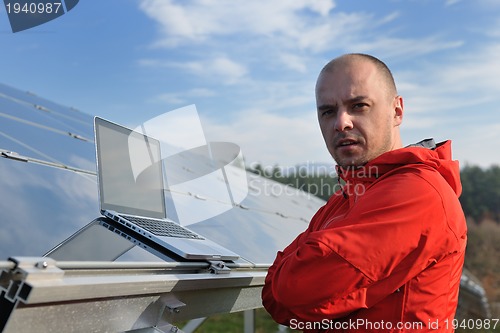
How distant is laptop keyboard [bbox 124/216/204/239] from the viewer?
211 centimetres

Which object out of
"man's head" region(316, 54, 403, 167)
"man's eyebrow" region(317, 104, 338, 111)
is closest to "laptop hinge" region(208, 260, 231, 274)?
"man's head" region(316, 54, 403, 167)

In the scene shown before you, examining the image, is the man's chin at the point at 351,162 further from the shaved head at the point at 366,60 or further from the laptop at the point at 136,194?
the laptop at the point at 136,194

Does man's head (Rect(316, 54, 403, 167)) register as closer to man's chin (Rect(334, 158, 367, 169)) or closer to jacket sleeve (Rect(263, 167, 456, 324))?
man's chin (Rect(334, 158, 367, 169))

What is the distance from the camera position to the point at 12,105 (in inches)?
158

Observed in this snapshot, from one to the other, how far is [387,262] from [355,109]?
1.99 feet

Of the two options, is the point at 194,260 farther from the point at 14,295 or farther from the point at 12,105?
the point at 12,105

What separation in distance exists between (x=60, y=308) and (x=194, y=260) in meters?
0.74

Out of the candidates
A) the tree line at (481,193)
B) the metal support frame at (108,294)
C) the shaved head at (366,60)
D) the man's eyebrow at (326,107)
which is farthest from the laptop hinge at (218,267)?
the tree line at (481,193)

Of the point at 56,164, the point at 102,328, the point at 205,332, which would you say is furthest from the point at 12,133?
the point at 205,332

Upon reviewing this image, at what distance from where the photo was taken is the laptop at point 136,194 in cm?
203

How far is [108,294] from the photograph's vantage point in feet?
4.70

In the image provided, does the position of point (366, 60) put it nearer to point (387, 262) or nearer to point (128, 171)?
point (387, 262)

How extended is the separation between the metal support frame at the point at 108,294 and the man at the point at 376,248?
30cm

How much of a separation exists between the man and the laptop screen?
73 centimetres
